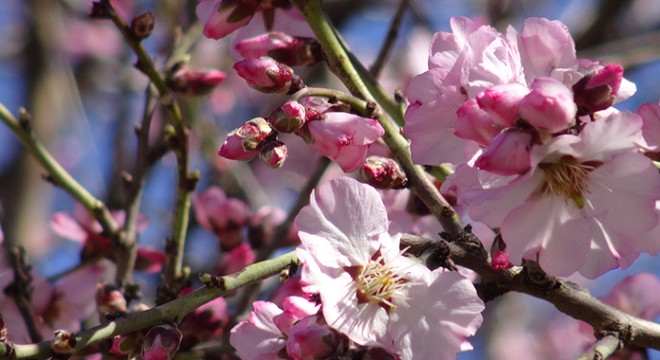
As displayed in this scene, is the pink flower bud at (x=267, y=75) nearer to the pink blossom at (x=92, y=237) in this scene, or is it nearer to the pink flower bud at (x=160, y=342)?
the pink flower bud at (x=160, y=342)

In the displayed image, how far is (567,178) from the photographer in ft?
4.30

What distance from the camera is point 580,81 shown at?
1.27m

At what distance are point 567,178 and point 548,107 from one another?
20cm

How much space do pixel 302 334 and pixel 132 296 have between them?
0.75m

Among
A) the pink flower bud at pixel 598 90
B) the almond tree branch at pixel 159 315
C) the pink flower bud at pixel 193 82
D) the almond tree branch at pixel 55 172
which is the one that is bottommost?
the almond tree branch at pixel 55 172

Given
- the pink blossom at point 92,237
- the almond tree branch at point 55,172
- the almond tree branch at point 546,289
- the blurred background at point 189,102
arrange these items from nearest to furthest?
the almond tree branch at point 546,289
the almond tree branch at point 55,172
the pink blossom at point 92,237
the blurred background at point 189,102

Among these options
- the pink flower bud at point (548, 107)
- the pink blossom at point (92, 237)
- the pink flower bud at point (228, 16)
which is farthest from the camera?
the pink blossom at point (92, 237)

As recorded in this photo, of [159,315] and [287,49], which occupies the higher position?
[287,49]

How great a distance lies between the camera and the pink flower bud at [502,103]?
3.90ft

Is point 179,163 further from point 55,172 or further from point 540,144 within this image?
point 540,144

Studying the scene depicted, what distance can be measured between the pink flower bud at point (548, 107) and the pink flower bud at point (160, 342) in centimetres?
57

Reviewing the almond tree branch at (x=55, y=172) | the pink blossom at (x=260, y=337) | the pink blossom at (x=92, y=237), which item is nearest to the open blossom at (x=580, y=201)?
the pink blossom at (x=260, y=337)

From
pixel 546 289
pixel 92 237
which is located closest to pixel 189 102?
pixel 92 237

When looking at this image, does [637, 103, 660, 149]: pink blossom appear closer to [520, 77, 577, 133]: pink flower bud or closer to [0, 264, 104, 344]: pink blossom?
[520, 77, 577, 133]: pink flower bud
